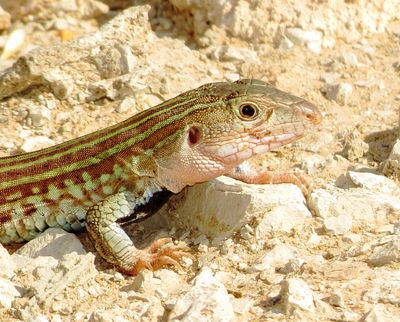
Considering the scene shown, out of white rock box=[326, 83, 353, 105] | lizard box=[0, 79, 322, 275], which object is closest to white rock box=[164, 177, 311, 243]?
lizard box=[0, 79, 322, 275]

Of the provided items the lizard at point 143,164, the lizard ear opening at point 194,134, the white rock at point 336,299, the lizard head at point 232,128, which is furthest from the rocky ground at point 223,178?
the lizard ear opening at point 194,134

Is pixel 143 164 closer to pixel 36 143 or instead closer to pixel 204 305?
pixel 204 305

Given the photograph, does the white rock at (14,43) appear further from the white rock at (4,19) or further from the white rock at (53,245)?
the white rock at (53,245)

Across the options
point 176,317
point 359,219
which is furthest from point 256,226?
point 176,317

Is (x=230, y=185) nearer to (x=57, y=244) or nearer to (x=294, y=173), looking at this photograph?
(x=294, y=173)

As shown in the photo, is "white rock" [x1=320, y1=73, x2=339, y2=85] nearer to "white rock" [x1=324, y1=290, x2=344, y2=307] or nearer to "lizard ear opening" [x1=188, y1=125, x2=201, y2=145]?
"lizard ear opening" [x1=188, y1=125, x2=201, y2=145]

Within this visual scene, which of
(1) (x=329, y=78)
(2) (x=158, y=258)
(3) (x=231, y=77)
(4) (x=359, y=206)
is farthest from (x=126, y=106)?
(4) (x=359, y=206)
